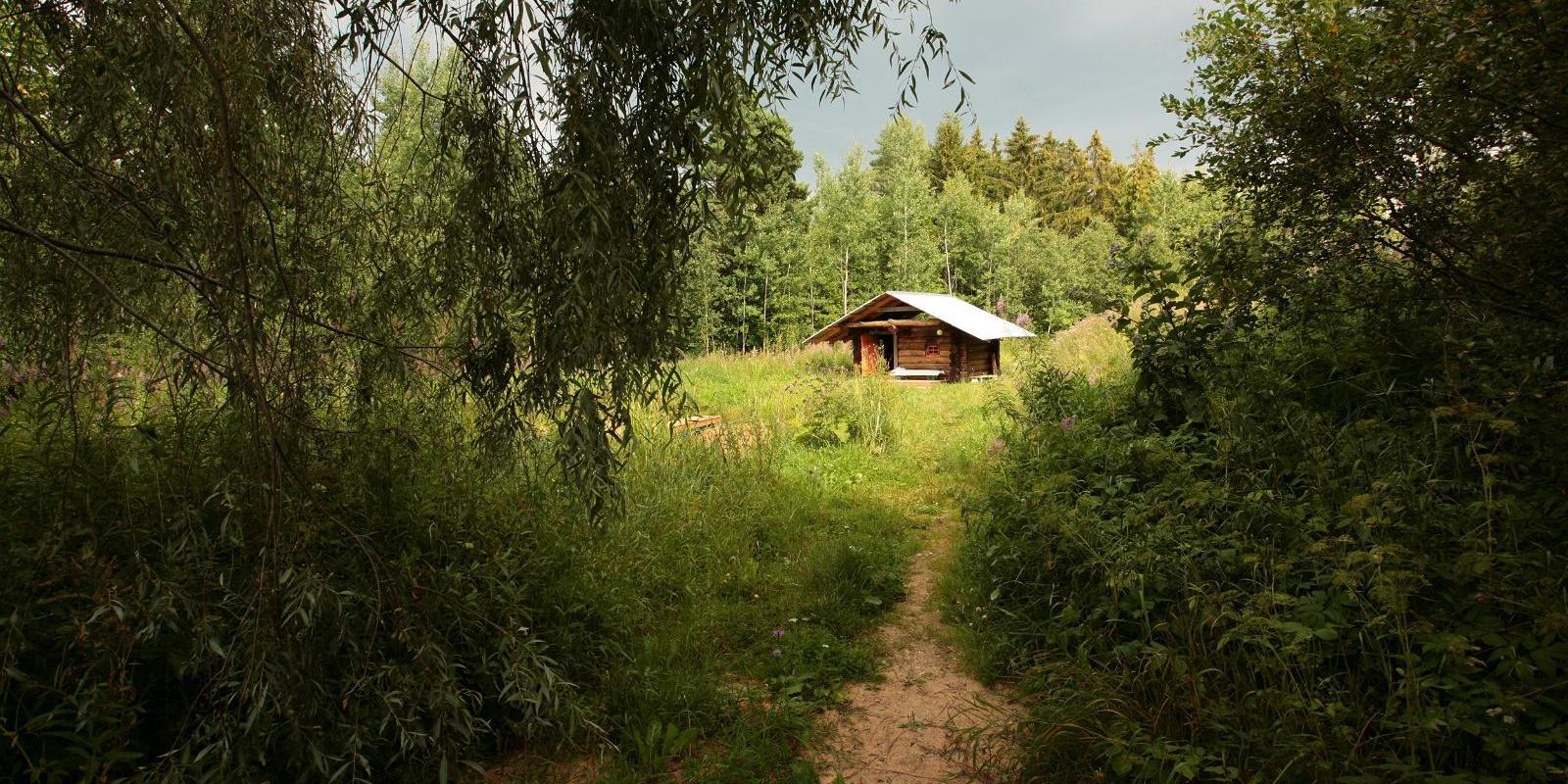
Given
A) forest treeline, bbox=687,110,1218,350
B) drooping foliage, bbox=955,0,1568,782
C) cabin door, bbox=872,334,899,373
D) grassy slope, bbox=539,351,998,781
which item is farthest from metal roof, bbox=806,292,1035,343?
drooping foliage, bbox=955,0,1568,782

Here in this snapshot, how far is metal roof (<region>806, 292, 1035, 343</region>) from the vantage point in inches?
819

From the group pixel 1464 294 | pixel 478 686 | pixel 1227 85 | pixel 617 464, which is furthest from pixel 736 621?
pixel 1227 85

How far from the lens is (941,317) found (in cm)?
2080

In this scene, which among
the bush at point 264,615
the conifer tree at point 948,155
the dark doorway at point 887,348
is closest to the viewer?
the bush at point 264,615

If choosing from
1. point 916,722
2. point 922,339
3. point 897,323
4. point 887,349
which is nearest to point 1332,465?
point 916,722

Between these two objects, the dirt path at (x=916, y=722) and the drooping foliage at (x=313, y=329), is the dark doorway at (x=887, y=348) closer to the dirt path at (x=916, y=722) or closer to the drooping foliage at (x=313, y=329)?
the dirt path at (x=916, y=722)

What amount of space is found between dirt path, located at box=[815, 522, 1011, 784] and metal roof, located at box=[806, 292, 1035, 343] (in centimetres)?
1707

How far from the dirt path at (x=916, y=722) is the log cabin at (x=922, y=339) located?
17.3 meters

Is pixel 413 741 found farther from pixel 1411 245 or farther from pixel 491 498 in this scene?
pixel 1411 245

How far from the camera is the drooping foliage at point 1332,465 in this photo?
95.0 inches

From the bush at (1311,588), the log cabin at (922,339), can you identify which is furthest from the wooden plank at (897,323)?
the bush at (1311,588)

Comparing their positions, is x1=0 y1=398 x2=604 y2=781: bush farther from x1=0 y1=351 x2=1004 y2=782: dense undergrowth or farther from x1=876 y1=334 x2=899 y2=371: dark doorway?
x1=876 y1=334 x2=899 y2=371: dark doorway

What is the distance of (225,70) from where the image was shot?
2486 millimetres

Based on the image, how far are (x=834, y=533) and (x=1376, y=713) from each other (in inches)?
153
